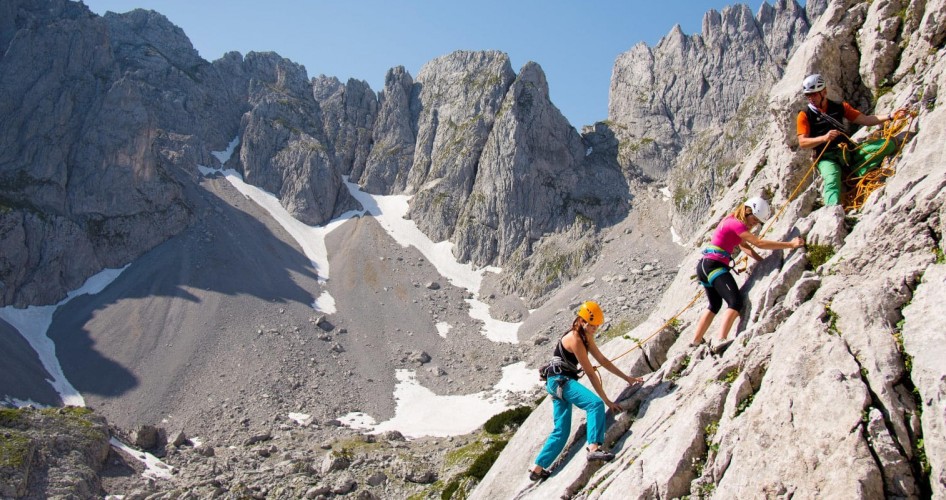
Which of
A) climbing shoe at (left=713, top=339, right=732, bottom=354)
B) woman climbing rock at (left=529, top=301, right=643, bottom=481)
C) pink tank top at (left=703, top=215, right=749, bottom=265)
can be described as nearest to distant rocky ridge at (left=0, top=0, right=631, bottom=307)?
woman climbing rock at (left=529, top=301, right=643, bottom=481)

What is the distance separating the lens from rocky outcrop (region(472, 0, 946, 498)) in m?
7.51

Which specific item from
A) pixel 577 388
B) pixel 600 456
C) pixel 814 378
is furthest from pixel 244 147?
pixel 814 378

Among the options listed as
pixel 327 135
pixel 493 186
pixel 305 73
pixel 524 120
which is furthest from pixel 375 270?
pixel 305 73

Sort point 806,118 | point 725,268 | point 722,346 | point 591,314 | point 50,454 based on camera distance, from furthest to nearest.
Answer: point 50,454 < point 806,118 < point 725,268 < point 591,314 < point 722,346

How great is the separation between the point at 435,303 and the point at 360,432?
40.1m

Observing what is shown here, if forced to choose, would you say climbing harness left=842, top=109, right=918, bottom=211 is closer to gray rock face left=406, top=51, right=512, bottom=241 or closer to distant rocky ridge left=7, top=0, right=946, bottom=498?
distant rocky ridge left=7, top=0, right=946, bottom=498

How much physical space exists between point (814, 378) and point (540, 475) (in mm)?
6083

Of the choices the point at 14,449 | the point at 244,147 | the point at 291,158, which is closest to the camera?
the point at 14,449

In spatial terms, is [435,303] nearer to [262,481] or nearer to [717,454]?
[262,481]

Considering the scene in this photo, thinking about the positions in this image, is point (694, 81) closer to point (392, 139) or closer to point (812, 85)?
point (392, 139)

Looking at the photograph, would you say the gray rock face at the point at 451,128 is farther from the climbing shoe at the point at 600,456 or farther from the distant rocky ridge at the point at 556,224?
the climbing shoe at the point at 600,456

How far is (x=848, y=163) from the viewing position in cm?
1313

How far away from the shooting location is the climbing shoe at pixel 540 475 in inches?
500

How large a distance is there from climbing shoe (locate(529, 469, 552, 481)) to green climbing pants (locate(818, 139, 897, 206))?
25.9 ft
